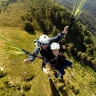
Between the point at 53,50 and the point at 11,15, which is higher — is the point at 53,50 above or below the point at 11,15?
above

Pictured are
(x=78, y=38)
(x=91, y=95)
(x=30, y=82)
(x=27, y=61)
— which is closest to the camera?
(x=27, y=61)

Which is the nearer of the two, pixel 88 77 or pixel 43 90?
pixel 43 90

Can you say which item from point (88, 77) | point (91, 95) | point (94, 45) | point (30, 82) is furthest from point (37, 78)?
point (94, 45)

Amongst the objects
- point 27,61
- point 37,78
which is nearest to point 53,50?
point 27,61

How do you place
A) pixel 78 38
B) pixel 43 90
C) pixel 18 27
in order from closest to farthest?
pixel 43 90
pixel 18 27
pixel 78 38

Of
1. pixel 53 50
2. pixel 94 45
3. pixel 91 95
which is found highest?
pixel 53 50

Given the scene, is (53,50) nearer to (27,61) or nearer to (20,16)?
(27,61)
